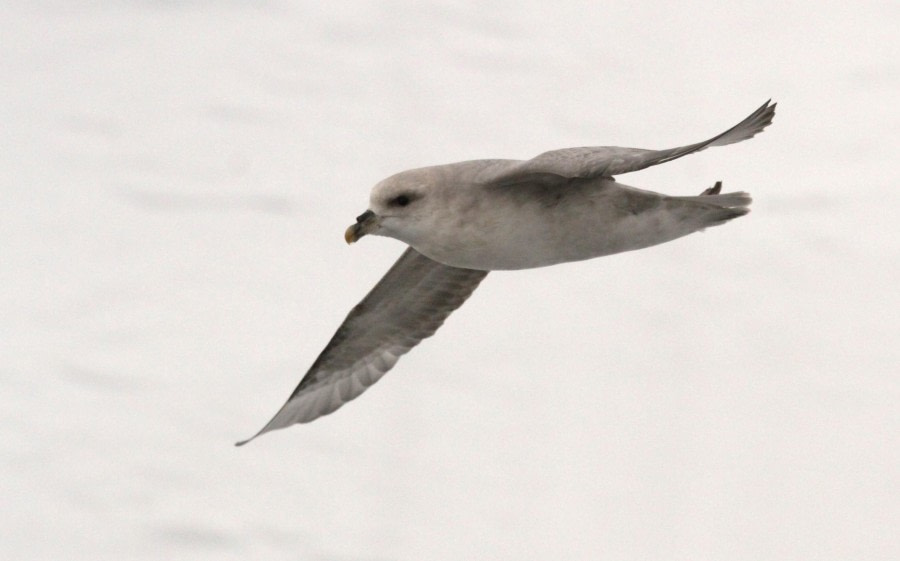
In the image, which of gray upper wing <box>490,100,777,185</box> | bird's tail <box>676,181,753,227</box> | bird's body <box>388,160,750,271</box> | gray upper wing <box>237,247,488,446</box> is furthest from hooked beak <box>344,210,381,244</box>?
gray upper wing <box>237,247,488,446</box>

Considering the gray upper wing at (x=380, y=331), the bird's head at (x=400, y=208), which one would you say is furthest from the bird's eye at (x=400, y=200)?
the gray upper wing at (x=380, y=331)

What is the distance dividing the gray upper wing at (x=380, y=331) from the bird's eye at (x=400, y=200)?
56.1 inches

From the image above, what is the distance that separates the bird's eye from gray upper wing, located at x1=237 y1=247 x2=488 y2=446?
1.43m

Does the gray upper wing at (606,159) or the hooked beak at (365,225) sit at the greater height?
the gray upper wing at (606,159)

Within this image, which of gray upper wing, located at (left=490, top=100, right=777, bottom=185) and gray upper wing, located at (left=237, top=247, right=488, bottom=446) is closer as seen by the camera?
gray upper wing, located at (left=490, top=100, right=777, bottom=185)

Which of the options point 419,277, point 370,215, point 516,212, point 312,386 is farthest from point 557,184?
point 312,386

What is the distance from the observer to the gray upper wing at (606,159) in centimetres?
498

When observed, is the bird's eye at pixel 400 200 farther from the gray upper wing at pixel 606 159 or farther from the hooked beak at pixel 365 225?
the gray upper wing at pixel 606 159

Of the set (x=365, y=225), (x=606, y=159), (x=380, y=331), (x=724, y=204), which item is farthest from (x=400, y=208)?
(x=380, y=331)

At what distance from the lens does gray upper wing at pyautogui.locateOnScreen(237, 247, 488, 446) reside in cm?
716

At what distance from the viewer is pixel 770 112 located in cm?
541

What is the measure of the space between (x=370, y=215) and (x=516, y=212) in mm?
579

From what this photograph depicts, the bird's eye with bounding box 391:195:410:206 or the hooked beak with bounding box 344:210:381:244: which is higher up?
the bird's eye with bounding box 391:195:410:206

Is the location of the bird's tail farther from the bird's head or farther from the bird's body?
the bird's head
